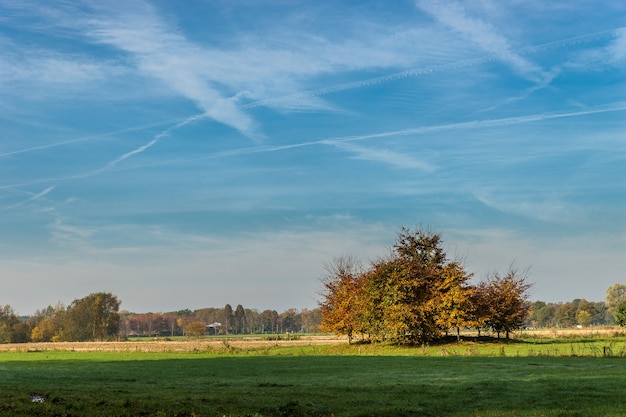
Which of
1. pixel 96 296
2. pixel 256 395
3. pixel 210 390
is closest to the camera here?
pixel 256 395

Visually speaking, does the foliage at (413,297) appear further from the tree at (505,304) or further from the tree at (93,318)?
the tree at (93,318)

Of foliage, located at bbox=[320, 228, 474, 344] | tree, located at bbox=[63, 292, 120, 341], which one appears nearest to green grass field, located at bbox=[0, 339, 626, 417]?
foliage, located at bbox=[320, 228, 474, 344]

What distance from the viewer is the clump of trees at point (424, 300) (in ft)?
213

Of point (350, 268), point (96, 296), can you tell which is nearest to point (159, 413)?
point (350, 268)

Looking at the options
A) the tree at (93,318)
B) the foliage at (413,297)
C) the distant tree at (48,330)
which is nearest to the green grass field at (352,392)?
the foliage at (413,297)

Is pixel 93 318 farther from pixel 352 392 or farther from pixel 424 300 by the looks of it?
pixel 352 392

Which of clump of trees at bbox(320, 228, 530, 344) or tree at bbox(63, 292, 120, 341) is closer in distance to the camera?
clump of trees at bbox(320, 228, 530, 344)

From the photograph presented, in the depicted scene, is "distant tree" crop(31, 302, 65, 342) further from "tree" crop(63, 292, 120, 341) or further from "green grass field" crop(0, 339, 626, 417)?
"green grass field" crop(0, 339, 626, 417)

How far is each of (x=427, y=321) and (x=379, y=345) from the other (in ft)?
21.0

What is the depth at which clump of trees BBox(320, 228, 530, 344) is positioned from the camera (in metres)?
65.1

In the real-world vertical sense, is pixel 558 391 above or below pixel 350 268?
below

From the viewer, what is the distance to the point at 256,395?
24.8m

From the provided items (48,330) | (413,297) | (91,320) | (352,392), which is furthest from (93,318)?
(352,392)

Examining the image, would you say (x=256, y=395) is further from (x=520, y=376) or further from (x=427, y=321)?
(x=427, y=321)
